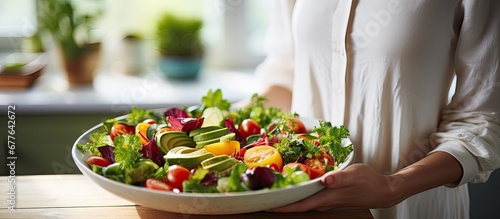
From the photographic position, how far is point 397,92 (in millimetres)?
1035

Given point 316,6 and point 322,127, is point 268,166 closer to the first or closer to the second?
point 322,127

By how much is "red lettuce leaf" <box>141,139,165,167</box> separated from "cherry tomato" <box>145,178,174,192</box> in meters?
0.09

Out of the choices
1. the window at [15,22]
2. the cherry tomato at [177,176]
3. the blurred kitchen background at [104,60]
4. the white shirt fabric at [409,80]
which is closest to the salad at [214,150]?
the cherry tomato at [177,176]

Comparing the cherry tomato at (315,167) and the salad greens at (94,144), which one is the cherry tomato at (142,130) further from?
the cherry tomato at (315,167)

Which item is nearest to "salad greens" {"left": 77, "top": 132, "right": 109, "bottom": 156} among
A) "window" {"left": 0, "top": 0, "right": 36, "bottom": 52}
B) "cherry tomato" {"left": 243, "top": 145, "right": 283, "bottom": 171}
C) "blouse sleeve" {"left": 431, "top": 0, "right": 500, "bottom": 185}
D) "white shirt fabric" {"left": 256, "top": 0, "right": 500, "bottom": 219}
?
"cherry tomato" {"left": 243, "top": 145, "right": 283, "bottom": 171}

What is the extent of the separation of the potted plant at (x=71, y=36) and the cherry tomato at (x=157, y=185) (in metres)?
1.22

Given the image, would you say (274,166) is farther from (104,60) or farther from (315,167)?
(104,60)

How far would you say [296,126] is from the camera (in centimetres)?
110

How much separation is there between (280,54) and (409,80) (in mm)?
378

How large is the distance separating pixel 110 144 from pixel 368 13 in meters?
0.52

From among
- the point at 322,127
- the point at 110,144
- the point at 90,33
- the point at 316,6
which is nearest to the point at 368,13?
the point at 316,6

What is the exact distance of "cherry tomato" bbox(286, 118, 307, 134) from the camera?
1.09 metres

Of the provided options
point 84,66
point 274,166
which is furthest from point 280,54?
point 84,66

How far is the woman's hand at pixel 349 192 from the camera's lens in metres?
0.84
